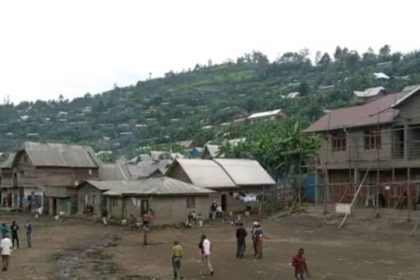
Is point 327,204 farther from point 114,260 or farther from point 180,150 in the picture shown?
point 180,150

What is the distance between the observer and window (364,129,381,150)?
45.7m

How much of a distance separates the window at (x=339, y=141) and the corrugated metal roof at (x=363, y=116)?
3.01 feet

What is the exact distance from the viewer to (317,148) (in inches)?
2327

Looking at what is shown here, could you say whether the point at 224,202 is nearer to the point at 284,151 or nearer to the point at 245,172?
the point at 245,172

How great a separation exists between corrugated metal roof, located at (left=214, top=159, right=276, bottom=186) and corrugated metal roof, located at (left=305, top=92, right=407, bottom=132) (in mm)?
10338

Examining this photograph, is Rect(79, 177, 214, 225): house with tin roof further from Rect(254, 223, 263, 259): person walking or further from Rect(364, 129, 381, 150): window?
Rect(254, 223, 263, 259): person walking

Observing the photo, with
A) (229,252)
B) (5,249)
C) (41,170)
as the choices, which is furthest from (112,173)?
(5,249)

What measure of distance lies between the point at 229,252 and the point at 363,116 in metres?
22.0

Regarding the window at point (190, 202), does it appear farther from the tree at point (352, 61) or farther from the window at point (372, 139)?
the tree at point (352, 61)

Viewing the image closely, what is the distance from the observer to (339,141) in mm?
49375

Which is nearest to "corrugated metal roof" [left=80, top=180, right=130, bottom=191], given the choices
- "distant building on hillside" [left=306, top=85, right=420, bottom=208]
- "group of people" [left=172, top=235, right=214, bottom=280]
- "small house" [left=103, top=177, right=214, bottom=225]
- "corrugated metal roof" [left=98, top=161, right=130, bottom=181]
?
"small house" [left=103, top=177, right=214, bottom=225]

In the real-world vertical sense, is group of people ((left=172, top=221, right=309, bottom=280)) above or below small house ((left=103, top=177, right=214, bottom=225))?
below

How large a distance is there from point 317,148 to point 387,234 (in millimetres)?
24230

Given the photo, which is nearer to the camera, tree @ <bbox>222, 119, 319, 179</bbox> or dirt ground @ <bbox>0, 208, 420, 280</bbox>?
dirt ground @ <bbox>0, 208, 420, 280</bbox>
